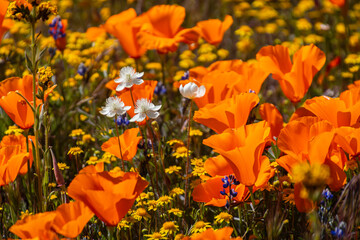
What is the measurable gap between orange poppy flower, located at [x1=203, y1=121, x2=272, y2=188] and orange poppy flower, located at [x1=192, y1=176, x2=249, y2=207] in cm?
10

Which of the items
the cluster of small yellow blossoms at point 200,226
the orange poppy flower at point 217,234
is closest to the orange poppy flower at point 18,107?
the cluster of small yellow blossoms at point 200,226

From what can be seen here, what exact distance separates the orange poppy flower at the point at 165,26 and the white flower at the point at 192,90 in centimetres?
79

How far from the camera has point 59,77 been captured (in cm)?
362

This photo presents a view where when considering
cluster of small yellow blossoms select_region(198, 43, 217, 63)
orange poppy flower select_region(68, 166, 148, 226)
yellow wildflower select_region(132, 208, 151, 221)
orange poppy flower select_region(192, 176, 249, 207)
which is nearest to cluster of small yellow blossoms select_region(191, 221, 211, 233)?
orange poppy flower select_region(192, 176, 249, 207)

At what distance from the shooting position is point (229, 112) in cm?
184

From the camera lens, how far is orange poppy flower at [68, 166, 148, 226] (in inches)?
56.2

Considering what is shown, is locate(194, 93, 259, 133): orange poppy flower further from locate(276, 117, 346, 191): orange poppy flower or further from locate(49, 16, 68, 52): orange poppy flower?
locate(49, 16, 68, 52): orange poppy flower

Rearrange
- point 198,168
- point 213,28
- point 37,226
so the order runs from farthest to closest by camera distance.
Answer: point 213,28 < point 198,168 < point 37,226

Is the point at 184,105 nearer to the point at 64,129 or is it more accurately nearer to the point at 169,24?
the point at 169,24

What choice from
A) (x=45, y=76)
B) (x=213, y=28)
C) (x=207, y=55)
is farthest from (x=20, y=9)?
(x=207, y=55)

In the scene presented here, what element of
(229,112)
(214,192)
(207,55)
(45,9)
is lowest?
(207,55)

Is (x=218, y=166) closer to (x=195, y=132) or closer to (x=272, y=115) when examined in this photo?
(x=272, y=115)

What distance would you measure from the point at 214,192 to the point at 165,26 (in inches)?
48.9

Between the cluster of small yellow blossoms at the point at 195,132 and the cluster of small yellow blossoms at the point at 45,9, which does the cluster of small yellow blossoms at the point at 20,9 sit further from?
the cluster of small yellow blossoms at the point at 195,132
